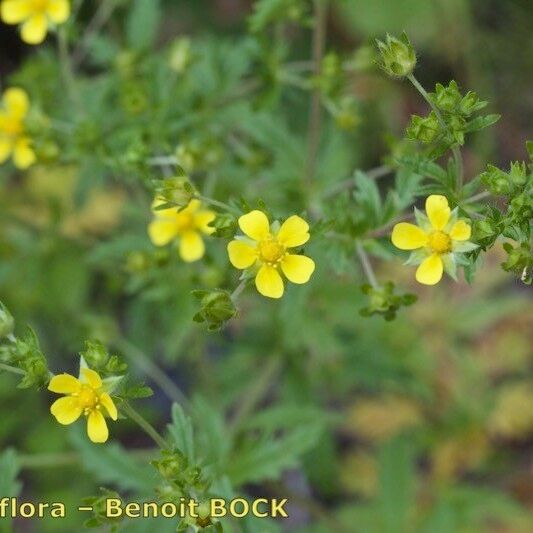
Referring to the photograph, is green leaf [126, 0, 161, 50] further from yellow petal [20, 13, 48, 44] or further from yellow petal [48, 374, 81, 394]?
Answer: yellow petal [48, 374, 81, 394]

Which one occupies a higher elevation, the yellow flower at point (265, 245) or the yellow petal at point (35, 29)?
the yellow petal at point (35, 29)

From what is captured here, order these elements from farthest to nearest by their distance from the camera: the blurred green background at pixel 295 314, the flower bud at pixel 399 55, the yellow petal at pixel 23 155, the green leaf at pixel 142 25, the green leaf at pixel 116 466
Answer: the green leaf at pixel 142 25 → the blurred green background at pixel 295 314 → the yellow petal at pixel 23 155 → the green leaf at pixel 116 466 → the flower bud at pixel 399 55

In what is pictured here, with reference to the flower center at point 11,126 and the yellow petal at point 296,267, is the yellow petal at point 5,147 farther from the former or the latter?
the yellow petal at point 296,267

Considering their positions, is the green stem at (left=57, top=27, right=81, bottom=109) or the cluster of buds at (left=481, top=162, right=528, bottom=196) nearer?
the cluster of buds at (left=481, top=162, right=528, bottom=196)

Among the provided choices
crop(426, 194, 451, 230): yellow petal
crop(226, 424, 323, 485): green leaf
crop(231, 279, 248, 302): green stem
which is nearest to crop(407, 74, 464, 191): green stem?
crop(426, 194, 451, 230): yellow petal

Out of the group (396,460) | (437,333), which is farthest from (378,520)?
(437,333)

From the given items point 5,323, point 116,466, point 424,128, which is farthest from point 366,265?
point 116,466

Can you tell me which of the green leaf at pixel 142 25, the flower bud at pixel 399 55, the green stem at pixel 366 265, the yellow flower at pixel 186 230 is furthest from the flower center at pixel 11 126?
the flower bud at pixel 399 55

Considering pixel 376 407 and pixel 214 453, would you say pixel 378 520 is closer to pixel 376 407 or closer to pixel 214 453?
pixel 376 407
